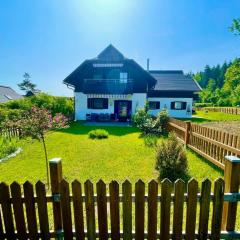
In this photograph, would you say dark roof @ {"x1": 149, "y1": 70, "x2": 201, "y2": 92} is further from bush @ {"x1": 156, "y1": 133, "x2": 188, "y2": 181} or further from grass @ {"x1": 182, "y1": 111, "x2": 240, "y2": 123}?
bush @ {"x1": 156, "y1": 133, "x2": 188, "y2": 181}

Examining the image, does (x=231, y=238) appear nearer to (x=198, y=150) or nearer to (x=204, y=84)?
(x=198, y=150)

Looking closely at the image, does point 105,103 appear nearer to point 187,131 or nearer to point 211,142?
point 187,131

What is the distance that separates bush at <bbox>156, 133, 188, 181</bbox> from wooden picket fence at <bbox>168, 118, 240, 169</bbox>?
1.55 meters

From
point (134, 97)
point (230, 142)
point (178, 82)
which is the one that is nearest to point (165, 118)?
point (230, 142)

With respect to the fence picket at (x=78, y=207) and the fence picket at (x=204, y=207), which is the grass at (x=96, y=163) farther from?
the fence picket at (x=204, y=207)

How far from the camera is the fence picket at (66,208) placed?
2.95m

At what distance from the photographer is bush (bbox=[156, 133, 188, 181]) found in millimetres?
6033

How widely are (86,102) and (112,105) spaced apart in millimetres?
3229

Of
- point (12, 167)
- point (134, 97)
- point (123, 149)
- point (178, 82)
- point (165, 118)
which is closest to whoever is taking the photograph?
point (12, 167)

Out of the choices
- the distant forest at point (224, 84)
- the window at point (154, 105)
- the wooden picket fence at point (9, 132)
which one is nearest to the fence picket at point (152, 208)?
the wooden picket fence at point (9, 132)

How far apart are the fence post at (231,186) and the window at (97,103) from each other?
2165 cm

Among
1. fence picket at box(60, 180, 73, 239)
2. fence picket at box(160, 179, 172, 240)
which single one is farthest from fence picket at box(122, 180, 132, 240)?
fence picket at box(60, 180, 73, 239)

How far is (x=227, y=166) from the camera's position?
3082 millimetres

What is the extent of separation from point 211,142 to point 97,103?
18287 millimetres
